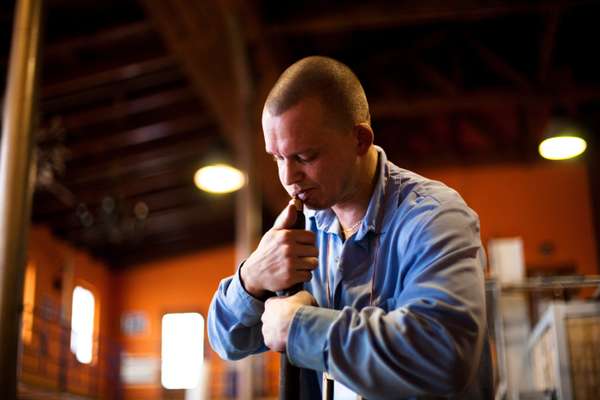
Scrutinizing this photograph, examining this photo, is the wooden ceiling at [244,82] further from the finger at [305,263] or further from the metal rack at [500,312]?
the finger at [305,263]

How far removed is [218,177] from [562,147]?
3862 mm

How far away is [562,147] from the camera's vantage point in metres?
8.64

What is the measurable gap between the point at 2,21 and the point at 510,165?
373 inches

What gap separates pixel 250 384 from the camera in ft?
27.0

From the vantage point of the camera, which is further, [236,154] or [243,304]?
[236,154]

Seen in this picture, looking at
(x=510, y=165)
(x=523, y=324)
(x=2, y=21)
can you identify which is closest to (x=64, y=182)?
(x=2, y=21)

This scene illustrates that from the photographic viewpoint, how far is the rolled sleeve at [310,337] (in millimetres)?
1313

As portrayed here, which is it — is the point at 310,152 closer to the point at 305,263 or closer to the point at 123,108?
the point at 305,263

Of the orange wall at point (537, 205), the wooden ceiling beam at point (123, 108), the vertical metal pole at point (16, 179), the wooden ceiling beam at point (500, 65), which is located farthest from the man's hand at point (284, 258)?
the orange wall at point (537, 205)

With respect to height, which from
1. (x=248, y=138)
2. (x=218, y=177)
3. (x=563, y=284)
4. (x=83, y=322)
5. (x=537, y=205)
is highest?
(x=537, y=205)

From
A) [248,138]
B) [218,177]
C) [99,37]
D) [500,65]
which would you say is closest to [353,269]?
[248,138]

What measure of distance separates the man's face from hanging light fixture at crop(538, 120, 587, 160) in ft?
22.9

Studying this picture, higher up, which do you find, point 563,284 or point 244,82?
point 244,82

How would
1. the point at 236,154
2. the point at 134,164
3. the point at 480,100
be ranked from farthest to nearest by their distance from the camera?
the point at 134,164, the point at 236,154, the point at 480,100
